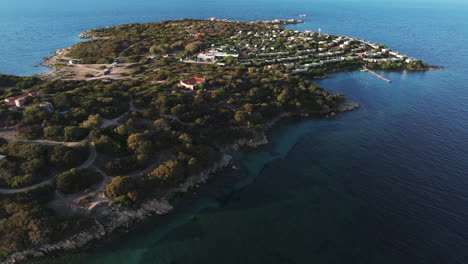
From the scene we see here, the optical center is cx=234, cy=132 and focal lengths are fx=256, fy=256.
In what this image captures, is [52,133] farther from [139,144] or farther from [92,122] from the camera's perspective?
[139,144]

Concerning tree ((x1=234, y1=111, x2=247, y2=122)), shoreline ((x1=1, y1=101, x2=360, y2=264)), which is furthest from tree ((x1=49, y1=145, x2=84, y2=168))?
tree ((x1=234, y1=111, x2=247, y2=122))

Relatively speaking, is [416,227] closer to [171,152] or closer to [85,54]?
[171,152]

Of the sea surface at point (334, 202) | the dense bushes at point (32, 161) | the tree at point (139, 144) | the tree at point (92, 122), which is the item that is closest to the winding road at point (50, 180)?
the dense bushes at point (32, 161)

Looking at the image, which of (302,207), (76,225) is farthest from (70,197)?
(302,207)

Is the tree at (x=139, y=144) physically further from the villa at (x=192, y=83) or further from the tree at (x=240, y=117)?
the villa at (x=192, y=83)

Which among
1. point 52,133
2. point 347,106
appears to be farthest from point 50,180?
point 347,106
